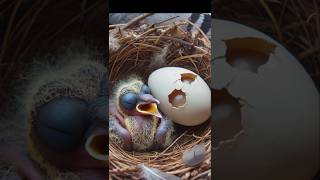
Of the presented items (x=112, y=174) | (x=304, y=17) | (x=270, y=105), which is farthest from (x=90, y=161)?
(x=304, y=17)

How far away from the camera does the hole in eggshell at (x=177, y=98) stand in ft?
8.68

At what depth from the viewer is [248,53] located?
8.75ft

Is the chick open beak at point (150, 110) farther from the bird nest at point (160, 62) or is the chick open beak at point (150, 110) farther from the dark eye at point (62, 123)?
the dark eye at point (62, 123)

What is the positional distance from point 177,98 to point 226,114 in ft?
0.76

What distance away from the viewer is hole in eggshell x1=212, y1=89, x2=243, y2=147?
267cm

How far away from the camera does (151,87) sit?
105 inches

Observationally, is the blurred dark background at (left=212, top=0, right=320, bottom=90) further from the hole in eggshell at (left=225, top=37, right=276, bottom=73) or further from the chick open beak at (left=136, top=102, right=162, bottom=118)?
the chick open beak at (left=136, top=102, right=162, bottom=118)

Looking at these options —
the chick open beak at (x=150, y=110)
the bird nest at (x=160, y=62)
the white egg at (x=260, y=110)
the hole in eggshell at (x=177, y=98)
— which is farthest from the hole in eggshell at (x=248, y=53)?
the chick open beak at (x=150, y=110)

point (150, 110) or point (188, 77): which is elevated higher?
point (188, 77)

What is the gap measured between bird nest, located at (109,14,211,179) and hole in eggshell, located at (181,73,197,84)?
0.03 m

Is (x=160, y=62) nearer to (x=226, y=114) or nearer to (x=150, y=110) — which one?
(x=150, y=110)

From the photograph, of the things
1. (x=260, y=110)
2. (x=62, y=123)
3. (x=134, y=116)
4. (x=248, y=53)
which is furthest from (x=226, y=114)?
(x=62, y=123)

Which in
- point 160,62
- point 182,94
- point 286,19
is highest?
point 286,19

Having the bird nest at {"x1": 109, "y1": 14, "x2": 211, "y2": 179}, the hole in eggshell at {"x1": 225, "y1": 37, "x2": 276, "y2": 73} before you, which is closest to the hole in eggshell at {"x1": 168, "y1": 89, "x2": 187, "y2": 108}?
the bird nest at {"x1": 109, "y1": 14, "x2": 211, "y2": 179}
